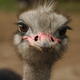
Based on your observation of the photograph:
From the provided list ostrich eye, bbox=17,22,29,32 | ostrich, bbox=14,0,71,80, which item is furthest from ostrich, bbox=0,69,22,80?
ostrich eye, bbox=17,22,29,32

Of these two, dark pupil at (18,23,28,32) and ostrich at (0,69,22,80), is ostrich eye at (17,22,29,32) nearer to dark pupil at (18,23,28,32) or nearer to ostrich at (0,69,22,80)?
dark pupil at (18,23,28,32)

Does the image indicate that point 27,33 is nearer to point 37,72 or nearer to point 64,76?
point 37,72

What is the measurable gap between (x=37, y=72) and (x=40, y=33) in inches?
17.3

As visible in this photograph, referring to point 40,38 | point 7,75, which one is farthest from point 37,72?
point 7,75

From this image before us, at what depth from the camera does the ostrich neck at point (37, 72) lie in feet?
13.0

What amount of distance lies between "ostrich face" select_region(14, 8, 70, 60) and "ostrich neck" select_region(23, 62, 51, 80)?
145 mm

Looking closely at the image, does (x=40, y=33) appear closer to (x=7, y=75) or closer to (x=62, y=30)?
(x=62, y=30)

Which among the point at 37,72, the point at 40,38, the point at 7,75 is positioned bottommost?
the point at 7,75

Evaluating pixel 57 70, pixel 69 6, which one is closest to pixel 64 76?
pixel 57 70

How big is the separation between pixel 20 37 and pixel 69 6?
1292cm

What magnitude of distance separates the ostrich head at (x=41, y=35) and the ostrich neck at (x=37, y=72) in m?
0.10

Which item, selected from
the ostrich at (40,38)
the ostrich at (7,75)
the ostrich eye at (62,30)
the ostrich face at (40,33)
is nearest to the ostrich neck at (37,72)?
the ostrich at (40,38)

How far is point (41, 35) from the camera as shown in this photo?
11.9ft

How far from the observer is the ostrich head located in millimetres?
3635
